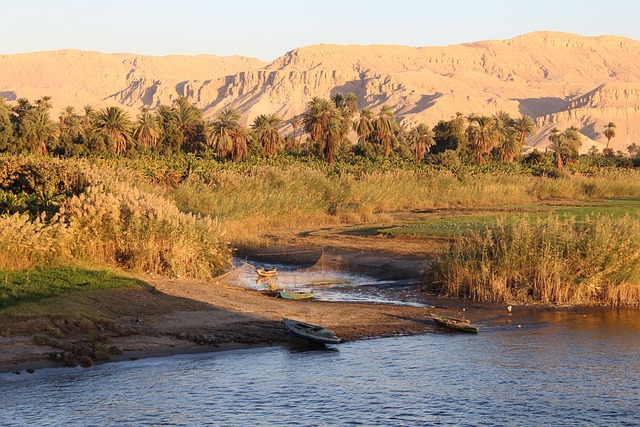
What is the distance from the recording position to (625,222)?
22.9 metres

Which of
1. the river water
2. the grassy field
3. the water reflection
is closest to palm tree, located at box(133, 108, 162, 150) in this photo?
the grassy field

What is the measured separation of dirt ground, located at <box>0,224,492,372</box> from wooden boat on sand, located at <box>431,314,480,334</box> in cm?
34

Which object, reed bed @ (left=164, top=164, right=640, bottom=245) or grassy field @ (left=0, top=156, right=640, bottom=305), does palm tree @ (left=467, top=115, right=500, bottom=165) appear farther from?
reed bed @ (left=164, top=164, right=640, bottom=245)

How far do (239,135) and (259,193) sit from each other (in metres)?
36.7

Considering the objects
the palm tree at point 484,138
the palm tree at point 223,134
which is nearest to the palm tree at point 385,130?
the palm tree at point 484,138

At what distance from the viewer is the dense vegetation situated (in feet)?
72.9

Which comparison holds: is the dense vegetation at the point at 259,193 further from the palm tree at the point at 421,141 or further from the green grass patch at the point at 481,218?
the green grass patch at the point at 481,218

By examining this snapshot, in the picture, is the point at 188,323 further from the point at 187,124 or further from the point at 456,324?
the point at 187,124

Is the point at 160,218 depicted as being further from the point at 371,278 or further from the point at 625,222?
the point at 625,222

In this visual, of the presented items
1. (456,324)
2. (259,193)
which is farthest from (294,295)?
(259,193)

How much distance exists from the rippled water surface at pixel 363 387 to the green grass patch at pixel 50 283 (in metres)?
3.57

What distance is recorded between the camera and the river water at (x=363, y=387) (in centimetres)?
1317

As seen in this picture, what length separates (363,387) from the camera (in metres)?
14.7

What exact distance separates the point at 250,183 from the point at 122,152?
33219 mm
